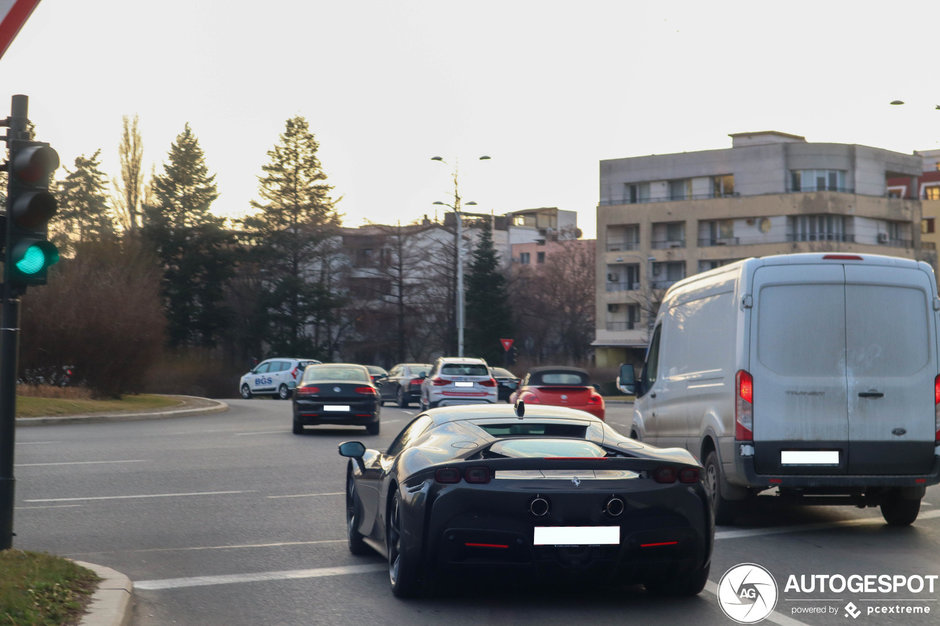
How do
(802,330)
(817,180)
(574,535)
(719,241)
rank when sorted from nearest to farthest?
(574,535), (802,330), (817,180), (719,241)

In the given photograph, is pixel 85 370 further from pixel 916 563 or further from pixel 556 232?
pixel 556 232

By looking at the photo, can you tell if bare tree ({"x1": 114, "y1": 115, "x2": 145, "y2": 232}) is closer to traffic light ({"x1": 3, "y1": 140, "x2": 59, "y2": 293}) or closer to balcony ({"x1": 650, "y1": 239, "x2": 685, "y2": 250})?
balcony ({"x1": 650, "y1": 239, "x2": 685, "y2": 250})

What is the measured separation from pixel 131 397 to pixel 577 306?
250ft

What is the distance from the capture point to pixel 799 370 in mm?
10297

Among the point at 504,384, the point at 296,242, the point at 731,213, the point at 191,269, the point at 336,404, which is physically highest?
the point at 731,213

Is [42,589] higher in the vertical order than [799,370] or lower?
lower

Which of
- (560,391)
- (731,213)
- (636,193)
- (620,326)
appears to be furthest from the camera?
(620,326)

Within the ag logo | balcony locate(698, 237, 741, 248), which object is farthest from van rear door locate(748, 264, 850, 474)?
balcony locate(698, 237, 741, 248)

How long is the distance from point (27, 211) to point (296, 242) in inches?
2753

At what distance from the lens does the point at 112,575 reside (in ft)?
25.0

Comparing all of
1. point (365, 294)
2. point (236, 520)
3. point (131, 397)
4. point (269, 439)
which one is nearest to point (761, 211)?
point (365, 294)

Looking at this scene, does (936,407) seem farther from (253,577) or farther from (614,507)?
(253,577)

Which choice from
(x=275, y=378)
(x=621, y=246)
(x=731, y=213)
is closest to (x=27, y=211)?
(x=275, y=378)

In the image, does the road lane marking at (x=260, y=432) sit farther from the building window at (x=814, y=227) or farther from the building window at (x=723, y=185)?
the building window at (x=723, y=185)
